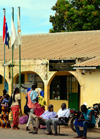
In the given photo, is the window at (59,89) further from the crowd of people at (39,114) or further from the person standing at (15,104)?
the person standing at (15,104)

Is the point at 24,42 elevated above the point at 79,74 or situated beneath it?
elevated above

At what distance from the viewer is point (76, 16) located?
27.0 m

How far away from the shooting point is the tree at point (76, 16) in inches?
1048

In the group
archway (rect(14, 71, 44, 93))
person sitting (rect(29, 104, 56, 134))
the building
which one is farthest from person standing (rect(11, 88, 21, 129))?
archway (rect(14, 71, 44, 93))

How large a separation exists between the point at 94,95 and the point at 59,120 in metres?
2.60

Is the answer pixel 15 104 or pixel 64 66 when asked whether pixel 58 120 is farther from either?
pixel 64 66

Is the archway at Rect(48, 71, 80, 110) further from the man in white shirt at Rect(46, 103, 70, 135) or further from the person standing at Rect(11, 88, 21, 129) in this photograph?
the man in white shirt at Rect(46, 103, 70, 135)

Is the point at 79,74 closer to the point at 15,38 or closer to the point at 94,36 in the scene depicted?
the point at 15,38

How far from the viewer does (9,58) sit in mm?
15703

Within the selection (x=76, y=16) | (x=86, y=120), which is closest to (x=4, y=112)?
(x=86, y=120)

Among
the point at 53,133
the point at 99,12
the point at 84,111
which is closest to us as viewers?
the point at 84,111

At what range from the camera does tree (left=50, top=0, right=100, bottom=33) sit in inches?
1048

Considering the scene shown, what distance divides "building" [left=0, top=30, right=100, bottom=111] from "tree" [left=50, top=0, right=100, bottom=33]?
859 centimetres

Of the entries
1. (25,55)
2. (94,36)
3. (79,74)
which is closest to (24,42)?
(25,55)
